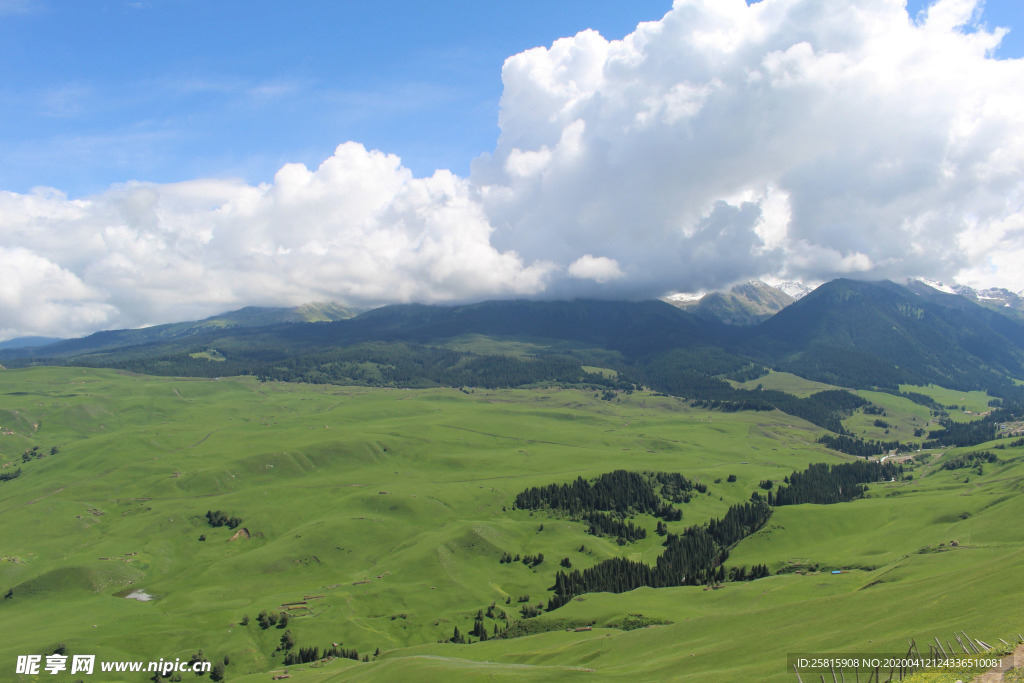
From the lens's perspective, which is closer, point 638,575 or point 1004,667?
point 1004,667

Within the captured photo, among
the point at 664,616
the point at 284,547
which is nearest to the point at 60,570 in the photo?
the point at 284,547

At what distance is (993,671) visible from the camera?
1789 inches

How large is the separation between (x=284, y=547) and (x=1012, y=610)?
635ft

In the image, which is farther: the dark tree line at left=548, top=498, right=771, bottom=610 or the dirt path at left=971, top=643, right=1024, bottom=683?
the dark tree line at left=548, top=498, right=771, bottom=610

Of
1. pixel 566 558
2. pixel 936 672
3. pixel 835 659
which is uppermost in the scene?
pixel 936 672

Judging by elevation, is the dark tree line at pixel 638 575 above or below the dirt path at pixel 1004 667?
below

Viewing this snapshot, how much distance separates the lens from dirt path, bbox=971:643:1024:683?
1725 inches

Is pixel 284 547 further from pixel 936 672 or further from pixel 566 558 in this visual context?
pixel 936 672

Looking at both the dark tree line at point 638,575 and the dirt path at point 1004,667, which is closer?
the dirt path at point 1004,667

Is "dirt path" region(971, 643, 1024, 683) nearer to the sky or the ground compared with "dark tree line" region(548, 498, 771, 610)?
nearer to the sky

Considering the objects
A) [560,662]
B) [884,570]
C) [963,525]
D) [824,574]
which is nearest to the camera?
[560,662]

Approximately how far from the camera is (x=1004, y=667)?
4578 centimetres

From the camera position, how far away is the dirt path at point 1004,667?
43.8m

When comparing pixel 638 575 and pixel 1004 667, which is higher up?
pixel 1004 667
